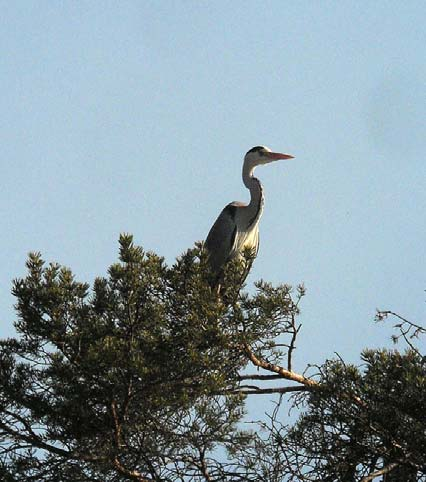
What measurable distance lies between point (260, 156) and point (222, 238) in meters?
1.02

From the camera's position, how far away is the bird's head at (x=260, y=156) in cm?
1086

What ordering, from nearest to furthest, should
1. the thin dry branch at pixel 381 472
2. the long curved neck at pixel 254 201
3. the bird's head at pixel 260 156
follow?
the thin dry branch at pixel 381 472 → the long curved neck at pixel 254 201 → the bird's head at pixel 260 156

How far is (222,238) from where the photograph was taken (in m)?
10.2

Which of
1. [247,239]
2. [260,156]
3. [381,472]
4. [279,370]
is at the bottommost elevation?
[381,472]

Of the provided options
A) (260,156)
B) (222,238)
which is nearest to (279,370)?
(222,238)

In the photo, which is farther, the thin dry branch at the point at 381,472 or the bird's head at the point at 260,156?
the bird's head at the point at 260,156

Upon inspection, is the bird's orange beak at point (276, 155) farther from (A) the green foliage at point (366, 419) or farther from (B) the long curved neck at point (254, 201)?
(A) the green foliage at point (366, 419)

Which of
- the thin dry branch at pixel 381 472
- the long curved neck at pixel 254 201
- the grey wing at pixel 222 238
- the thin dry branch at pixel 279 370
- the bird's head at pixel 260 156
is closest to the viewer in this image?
the thin dry branch at pixel 381 472

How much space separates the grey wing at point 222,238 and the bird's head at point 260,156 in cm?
60

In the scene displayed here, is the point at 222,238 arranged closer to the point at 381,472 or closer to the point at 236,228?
the point at 236,228

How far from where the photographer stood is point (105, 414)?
6.85 m

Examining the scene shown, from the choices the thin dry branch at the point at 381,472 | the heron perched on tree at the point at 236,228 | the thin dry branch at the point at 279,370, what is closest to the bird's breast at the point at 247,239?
the heron perched on tree at the point at 236,228

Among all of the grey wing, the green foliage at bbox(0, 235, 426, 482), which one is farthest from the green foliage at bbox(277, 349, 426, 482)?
the grey wing

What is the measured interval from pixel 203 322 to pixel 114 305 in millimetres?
508
